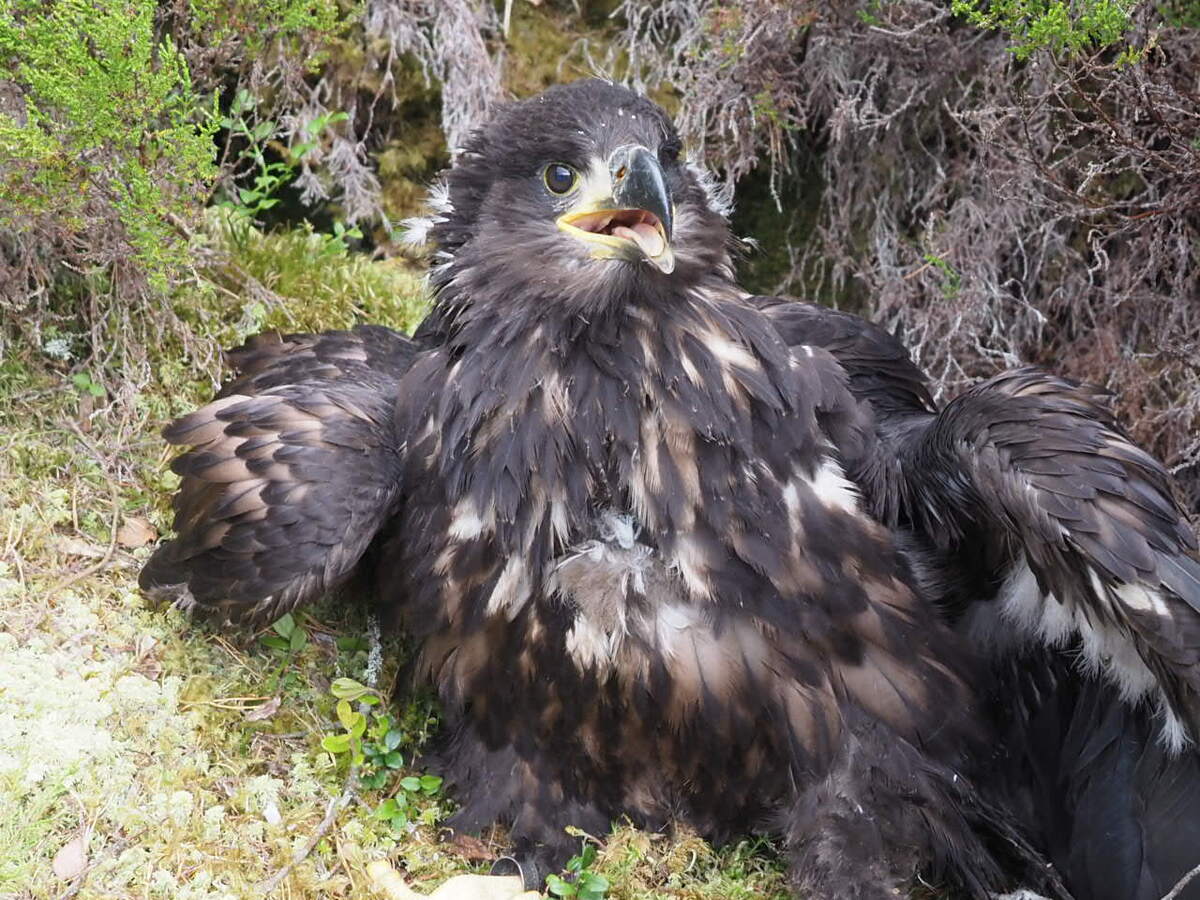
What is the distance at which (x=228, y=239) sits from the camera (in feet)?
15.1

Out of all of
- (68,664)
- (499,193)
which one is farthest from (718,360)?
(68,664)

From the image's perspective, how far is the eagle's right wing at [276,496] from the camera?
3.18 metres

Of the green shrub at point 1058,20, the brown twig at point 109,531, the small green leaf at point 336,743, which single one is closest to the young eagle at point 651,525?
the small green leaf at point 336,743

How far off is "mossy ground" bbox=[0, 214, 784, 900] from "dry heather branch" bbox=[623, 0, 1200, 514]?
2.11m

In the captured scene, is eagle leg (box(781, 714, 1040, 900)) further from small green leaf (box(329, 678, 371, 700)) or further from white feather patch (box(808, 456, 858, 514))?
small green leaf (box(329, 678, 371, 700))

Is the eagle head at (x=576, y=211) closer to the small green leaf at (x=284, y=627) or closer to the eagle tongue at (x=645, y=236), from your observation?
the eagle tongue at (x=645, y=236)

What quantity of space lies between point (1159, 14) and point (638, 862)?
3173mm

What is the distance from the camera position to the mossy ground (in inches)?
117

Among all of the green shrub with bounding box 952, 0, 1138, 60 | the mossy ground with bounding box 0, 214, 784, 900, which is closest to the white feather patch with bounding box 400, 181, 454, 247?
the mossy ground with bounding box 0, 214, 784, 900

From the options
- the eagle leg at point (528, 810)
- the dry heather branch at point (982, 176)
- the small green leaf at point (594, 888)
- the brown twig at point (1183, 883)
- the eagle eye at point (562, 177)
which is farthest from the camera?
the dry heather branch at point (982, 176)

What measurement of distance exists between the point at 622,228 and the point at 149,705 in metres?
1.78

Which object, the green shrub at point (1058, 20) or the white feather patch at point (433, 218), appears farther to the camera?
the green shrub at point (1058, 20)

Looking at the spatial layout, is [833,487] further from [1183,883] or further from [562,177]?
[1183,883]

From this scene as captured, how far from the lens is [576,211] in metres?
3.01
